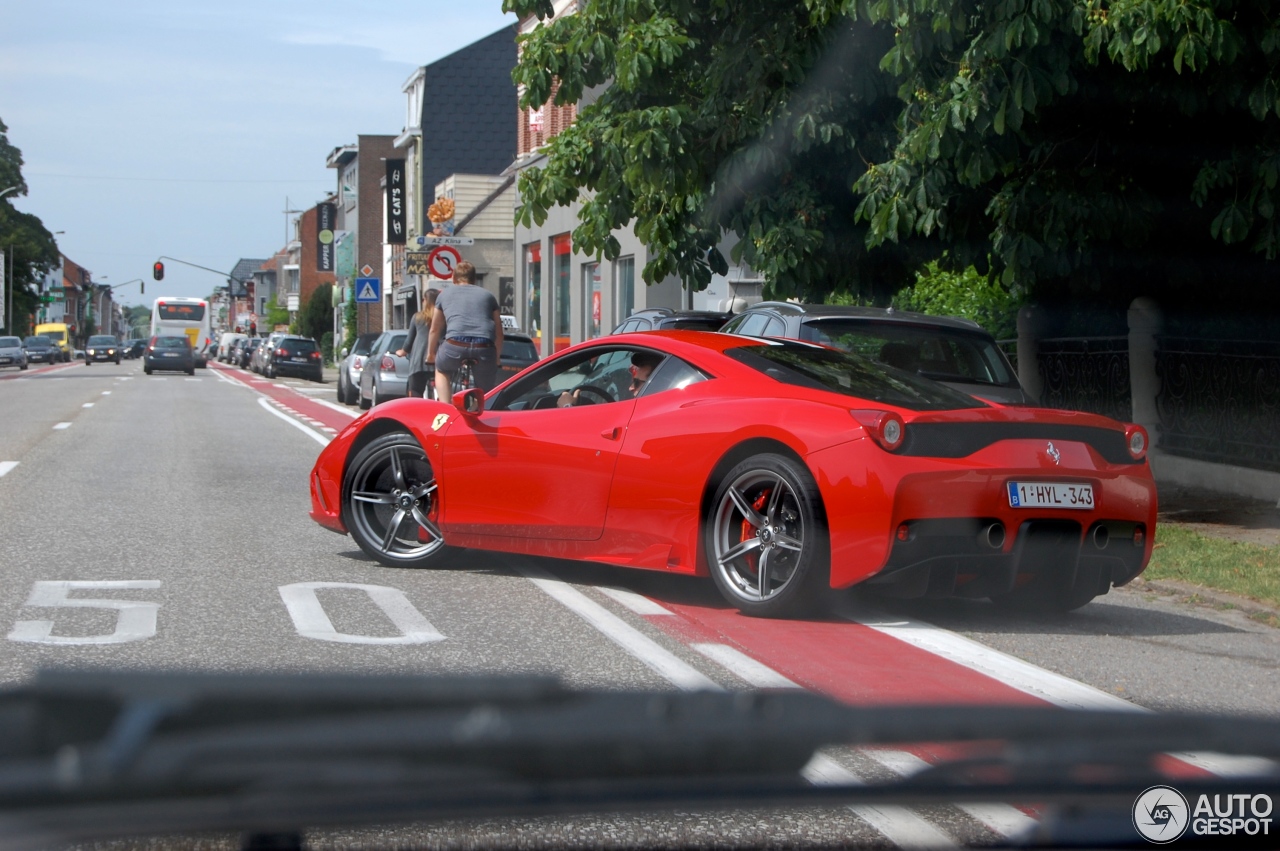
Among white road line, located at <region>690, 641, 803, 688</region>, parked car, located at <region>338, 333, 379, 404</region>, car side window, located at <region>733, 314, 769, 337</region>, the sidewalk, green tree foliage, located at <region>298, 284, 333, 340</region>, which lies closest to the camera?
white road line, located at <region>690, 641, 803, 688</region>

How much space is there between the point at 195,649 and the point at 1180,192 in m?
8.47

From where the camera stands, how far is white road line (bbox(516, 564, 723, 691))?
5383mm

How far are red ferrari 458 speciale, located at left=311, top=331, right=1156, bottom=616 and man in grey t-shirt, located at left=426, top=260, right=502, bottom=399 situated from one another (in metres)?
6.34

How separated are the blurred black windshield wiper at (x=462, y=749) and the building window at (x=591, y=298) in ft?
102

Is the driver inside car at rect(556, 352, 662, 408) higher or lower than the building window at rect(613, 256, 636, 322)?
lower

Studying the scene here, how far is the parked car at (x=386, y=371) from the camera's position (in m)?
25.1

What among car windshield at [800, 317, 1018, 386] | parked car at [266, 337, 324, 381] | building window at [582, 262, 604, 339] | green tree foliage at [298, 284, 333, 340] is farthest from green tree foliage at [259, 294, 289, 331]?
car windshield at [800, 317, 1018, 386]

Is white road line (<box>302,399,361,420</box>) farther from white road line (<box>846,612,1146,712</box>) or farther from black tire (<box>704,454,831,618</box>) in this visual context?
white road line (<box>846,612,1146,712</box>)

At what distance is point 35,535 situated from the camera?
9.34 metres

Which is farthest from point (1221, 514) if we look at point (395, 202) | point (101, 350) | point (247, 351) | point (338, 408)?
point (101, 350)

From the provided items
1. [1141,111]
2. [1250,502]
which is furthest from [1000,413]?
[1250,502]

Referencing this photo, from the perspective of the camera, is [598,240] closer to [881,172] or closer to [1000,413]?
[881,172]

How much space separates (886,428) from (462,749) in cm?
485

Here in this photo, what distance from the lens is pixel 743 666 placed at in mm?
5609
